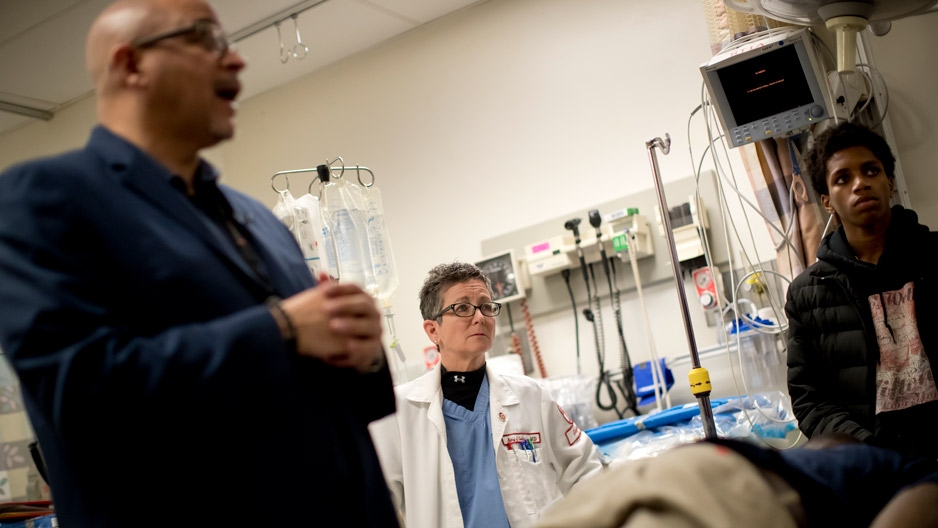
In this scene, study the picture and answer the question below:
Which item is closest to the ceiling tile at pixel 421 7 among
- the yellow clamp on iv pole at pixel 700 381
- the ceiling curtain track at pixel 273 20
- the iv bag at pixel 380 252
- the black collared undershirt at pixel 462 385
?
the ceiling curtain track at pixel 273 20

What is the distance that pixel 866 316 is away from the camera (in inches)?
95.7

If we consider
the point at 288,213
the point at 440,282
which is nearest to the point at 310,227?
the point at 288,213

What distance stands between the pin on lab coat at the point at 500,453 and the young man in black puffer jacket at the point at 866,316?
743mm

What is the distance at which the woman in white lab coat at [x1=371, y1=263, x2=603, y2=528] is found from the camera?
2.64m

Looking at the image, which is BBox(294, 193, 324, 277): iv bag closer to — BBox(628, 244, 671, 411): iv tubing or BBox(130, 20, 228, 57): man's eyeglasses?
BBox(628, 244, 671, 411): iv tubing

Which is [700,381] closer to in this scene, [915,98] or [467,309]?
[467,309]

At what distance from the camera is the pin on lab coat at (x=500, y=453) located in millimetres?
2645

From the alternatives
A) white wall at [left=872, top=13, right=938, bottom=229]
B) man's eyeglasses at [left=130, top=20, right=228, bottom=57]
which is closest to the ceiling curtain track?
white wall at [left=872, top=13, right=938, bottom=229]

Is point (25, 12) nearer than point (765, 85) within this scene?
No

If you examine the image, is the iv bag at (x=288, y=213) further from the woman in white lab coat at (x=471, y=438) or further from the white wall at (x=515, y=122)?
the white wall at (x=515, y=122)

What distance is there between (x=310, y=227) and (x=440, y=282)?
0.61 meters

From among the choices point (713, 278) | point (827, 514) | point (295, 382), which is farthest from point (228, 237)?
point (713, 278)

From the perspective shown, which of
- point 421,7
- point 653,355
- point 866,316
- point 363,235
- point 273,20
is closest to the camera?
point 866,316

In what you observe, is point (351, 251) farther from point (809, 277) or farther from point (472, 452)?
point (809, 277)
